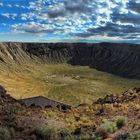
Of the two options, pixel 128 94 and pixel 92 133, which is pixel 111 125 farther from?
pixel 128 94

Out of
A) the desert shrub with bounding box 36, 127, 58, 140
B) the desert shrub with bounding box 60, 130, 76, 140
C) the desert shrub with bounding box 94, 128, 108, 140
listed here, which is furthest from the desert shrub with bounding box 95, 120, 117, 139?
the desert shrub with bounding box 36, 127, 58, 140

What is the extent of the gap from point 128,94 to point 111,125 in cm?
A: 1175

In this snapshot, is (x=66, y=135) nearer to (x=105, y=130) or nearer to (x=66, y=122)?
(x=105, y=130)

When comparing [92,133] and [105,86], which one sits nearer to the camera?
[92,133]

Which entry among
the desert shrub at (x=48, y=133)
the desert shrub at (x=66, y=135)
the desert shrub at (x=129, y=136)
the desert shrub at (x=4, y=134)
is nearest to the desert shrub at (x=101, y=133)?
the desert shrub at (x=129, y=136)

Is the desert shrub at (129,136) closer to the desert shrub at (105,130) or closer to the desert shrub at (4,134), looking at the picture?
the desert shrub at (105,130)

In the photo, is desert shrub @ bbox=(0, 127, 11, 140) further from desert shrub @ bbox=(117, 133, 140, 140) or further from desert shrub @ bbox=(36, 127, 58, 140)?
desert shrub @ bbox=(117, 133, 140, 140)

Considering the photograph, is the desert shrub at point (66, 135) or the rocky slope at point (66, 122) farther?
the rocky slope at point (66, 122)

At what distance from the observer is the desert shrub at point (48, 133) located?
62.8 ft

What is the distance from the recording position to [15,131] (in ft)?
65.6

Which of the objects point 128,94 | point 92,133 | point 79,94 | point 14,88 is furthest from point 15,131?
point 14,88

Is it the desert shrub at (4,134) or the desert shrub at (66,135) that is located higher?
the desert shrub at (4,134)

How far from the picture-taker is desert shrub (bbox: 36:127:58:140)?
62.8ft

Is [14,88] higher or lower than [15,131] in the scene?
lower
